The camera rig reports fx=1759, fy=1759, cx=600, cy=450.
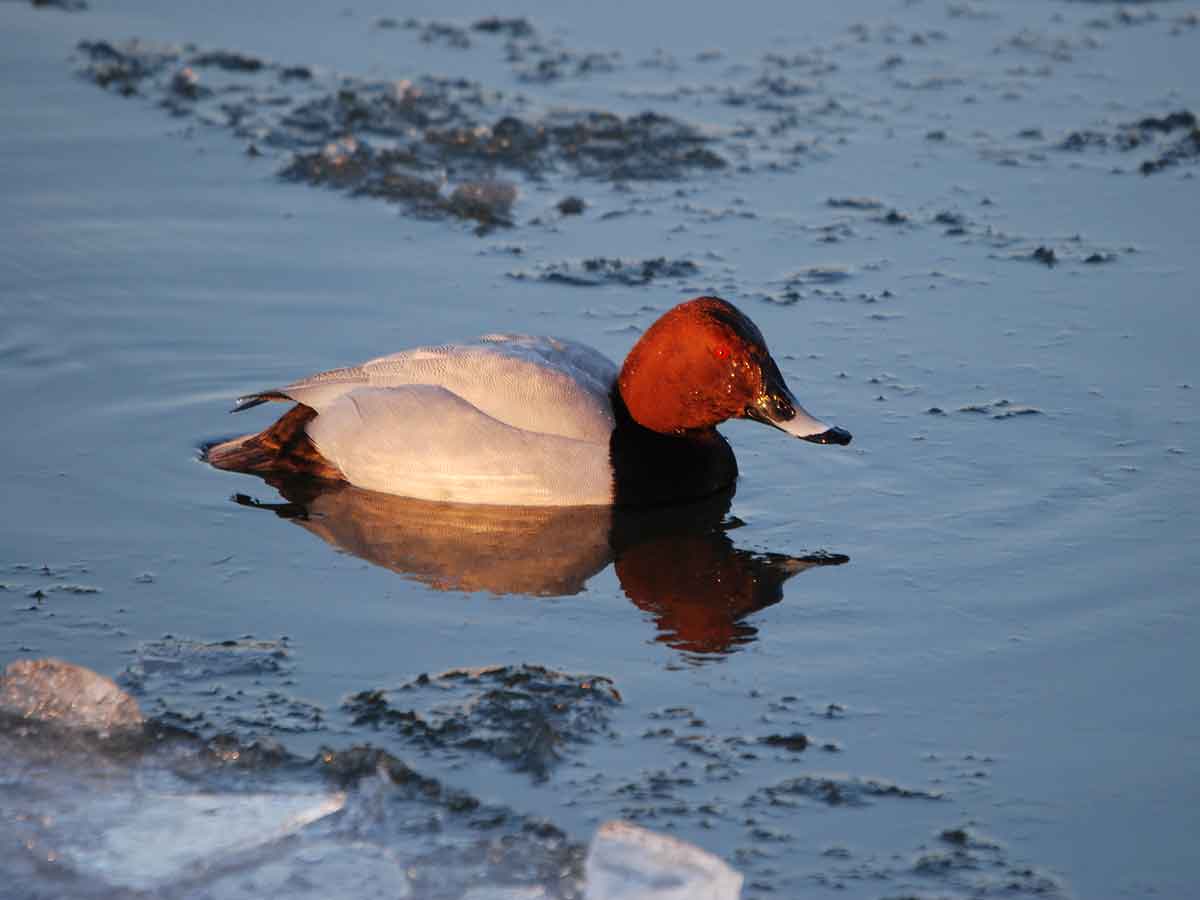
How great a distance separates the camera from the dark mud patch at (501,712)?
458 centimetres

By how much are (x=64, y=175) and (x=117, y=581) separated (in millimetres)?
4142

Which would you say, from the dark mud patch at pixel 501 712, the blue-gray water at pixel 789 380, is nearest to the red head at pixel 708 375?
the blue-gray water at pixel 789 380

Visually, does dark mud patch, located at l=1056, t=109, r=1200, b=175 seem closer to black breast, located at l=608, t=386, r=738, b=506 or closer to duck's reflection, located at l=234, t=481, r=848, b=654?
black breast, located at l=608, t=386, r=738, b=506

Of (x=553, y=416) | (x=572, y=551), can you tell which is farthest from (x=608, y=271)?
(x=572, y=551)

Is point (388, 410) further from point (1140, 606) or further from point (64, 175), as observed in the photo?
point (64, 175)

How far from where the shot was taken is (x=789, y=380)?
7.18m

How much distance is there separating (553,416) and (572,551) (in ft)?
1.72

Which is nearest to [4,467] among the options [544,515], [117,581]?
[117,581]

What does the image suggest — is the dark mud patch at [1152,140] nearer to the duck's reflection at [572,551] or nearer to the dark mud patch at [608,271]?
the dark mud patch at [608,271]

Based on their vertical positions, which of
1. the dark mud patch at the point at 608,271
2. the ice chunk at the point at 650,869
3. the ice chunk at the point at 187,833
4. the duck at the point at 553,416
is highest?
the dark mud patch at the point at 608,271

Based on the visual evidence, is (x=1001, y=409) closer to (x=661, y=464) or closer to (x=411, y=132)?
(x=661, y=464)

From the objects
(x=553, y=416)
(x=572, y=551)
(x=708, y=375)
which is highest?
(x=708, y=375)

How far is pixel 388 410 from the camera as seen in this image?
6.28m

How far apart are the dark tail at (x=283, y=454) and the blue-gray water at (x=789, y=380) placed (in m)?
0.20
